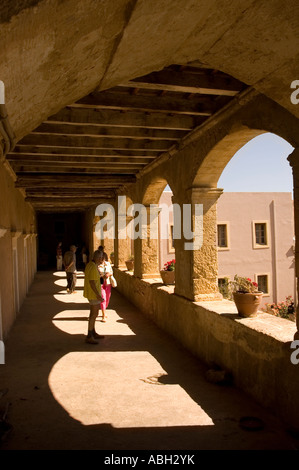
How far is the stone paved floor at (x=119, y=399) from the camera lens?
3496 millimetres

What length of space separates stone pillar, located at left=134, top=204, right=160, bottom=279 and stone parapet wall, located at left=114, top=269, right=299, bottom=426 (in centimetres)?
230

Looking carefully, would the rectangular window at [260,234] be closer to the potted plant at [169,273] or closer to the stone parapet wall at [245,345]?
the potted plant at [169,273]

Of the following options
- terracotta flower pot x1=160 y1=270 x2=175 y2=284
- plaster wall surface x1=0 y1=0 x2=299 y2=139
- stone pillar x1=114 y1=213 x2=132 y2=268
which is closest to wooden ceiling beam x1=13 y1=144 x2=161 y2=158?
terracotta flower pot x1=160 y1=270 x2=175 y2=284

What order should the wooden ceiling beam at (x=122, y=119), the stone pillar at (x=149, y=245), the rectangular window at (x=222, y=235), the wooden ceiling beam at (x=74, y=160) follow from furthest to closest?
the rectangular window at (x=222, y=235), the stone pillar at (x=149, y=245), the wooden ceiling beam at (x=74, y=160), the wooden ceiling beam at (x=122, y=119)

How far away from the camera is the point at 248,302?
4.87 metres

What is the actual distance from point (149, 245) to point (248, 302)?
5005mm

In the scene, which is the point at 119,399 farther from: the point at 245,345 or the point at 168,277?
the point at 168,277

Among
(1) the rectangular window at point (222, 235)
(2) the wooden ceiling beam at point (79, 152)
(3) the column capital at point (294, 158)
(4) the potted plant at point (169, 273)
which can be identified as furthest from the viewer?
(1) the rectangular window at point (222, 235)

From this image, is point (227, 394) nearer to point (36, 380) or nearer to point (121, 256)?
point (36, 380)

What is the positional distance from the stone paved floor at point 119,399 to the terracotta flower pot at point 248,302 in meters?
0.95

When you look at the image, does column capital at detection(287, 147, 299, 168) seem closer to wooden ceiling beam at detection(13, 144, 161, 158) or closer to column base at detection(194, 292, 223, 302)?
column base at detection(194, 292, 223, 302)

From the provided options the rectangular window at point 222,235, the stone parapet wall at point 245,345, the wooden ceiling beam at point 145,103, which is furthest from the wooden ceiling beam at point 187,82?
the rectangular window at point 222,235
